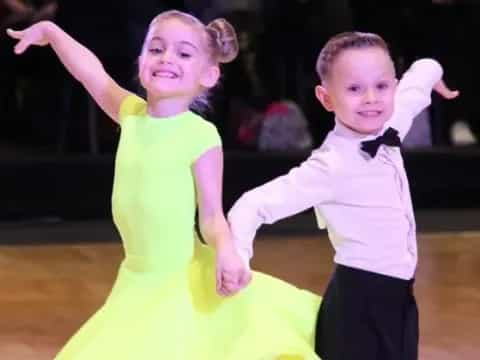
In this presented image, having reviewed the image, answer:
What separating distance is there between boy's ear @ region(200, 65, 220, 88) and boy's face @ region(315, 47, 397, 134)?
19 cm

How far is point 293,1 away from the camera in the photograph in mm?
4902

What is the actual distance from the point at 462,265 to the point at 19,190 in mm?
1843

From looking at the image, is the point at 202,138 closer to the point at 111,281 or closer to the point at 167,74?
the point at 167,74

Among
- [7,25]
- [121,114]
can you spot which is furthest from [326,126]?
[121,114]

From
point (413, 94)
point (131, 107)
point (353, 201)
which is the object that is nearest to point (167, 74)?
point (131, 107)

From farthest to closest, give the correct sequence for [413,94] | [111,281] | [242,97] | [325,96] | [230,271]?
1. [242,97]
2. [111,281]
3. [413,94]
4. [325,96]
5. [230,271]

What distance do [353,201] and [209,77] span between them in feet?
0.97

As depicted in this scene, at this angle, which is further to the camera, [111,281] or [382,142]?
[111,281]

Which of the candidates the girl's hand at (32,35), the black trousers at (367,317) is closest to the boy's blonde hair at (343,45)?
the black trousers at (367,317)

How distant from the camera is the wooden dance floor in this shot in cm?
299

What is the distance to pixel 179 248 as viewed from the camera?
172 centimetres

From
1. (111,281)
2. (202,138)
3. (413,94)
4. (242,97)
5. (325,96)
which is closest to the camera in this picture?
(202,138)

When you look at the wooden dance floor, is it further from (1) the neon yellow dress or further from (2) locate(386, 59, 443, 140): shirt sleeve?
(1) the neon yellow dress

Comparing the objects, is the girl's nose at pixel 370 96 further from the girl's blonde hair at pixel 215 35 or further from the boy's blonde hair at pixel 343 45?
the girl's blonde hair at pixel 215 35
